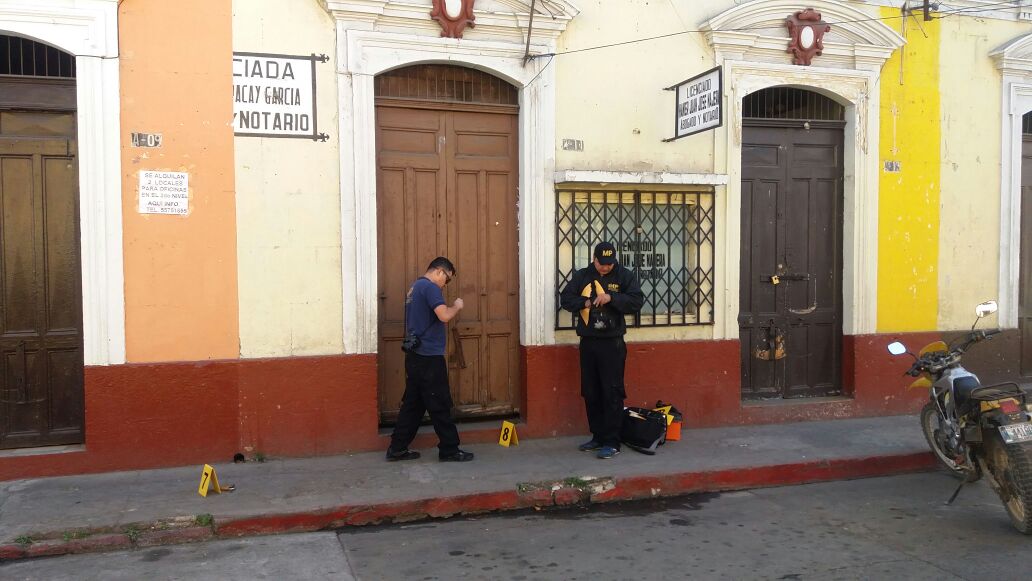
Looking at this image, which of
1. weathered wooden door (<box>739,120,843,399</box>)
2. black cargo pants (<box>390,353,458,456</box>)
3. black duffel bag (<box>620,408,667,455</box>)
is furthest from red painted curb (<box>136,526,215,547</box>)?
weathered wooden door (<box>739,120,843,399</box>)

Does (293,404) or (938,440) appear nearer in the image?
(938,440)

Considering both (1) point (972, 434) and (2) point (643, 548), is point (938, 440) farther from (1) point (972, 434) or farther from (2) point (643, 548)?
(2) point (643, 548)

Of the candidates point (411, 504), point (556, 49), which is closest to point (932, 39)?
point (556, 49)

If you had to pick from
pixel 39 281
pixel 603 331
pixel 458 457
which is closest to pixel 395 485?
pixel 458 457

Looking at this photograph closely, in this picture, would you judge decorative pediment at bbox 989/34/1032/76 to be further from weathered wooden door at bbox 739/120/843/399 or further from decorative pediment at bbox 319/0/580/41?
decorative pediment at bbox 319/0/580/41

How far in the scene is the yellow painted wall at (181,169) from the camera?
22.0ft

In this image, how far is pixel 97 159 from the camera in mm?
6598

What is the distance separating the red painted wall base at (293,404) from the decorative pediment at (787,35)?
301 centimetres

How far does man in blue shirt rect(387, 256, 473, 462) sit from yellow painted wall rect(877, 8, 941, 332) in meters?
4.97

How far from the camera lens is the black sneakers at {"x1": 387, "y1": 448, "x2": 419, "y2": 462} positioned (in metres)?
7.11

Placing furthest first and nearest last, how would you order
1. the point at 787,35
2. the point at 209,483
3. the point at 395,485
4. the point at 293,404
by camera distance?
the point at 787,35 → the point at 293,404 → the point at 395,485 → the point at 209,483

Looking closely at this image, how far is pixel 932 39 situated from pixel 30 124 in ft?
29.2

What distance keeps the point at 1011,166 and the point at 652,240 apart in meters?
4.51

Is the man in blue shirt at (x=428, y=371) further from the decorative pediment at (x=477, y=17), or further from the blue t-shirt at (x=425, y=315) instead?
the decorative pediment at (x=477, y=17)
